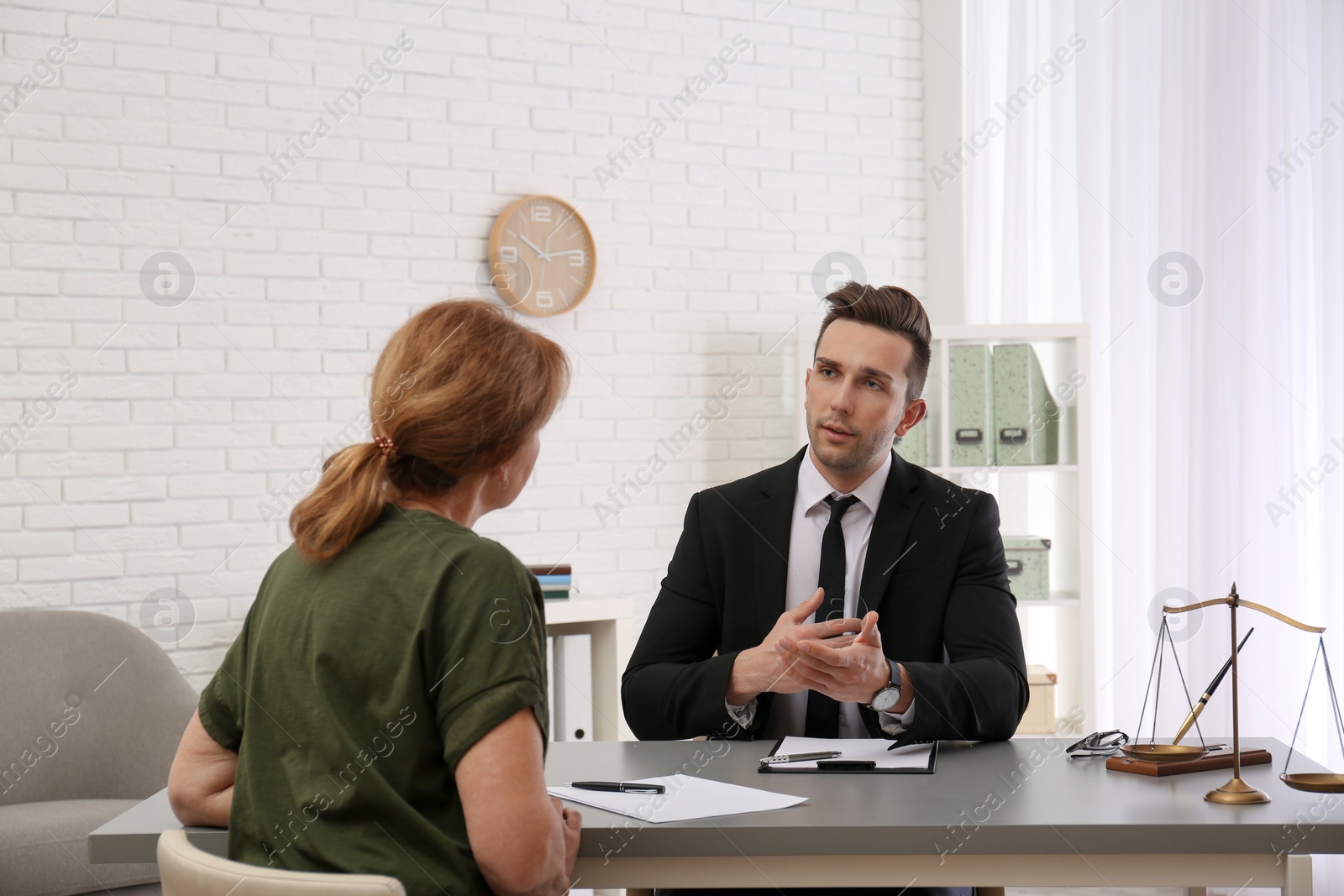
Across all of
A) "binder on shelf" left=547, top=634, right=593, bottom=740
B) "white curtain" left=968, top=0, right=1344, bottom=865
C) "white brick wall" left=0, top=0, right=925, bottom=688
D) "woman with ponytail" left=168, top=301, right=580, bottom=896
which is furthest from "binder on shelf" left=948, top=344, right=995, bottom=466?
"woman with ponytail" left=168, top=301, right=580, bottom=896

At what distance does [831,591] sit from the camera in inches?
87.7

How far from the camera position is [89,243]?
12.3ft

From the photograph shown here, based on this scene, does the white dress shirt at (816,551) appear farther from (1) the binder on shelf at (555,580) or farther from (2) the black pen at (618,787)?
(1) the binder on shelf at (555,580)

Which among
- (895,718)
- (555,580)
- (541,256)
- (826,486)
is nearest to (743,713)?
(895,718)

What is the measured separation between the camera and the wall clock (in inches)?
169

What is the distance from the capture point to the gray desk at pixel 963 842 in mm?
1484

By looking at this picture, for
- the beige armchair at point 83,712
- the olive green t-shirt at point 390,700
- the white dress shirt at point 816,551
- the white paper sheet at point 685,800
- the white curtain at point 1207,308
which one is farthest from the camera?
the white curtain at point 1207,308

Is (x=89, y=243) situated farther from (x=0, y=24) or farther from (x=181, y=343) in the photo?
(x=0, y=24)

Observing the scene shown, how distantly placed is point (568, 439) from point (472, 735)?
3.17 metres

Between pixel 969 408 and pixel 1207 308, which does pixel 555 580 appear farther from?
pixel 1207 308

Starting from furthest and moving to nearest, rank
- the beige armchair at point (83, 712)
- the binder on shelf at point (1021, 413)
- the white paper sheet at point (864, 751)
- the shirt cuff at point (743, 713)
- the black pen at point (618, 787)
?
1. the binder on shelf at point (1021, 413)
2. the beige armchair at point (83, 712)
3. the shirt cuff at point (743, 713)
4. the white paper sheet at point (864, 751)
5. the black pen at point (618, 787)

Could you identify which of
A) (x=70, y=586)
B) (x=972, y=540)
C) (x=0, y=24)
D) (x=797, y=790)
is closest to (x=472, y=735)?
(x=797, y=790)

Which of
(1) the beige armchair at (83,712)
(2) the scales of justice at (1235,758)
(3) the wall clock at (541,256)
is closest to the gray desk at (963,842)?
(2) the scales of justice at (1235,758)

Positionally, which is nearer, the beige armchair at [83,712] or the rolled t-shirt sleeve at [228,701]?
the rolled t-shirt sleeve at [228,701]
